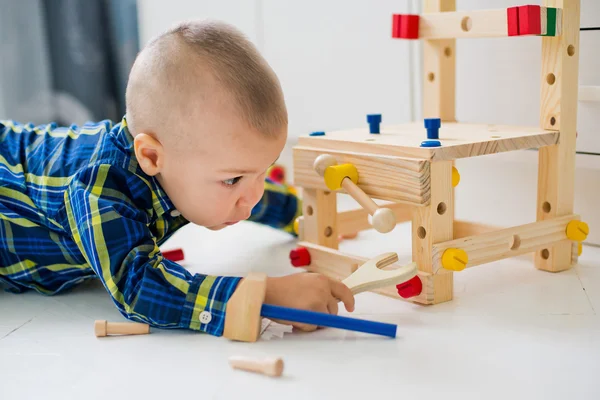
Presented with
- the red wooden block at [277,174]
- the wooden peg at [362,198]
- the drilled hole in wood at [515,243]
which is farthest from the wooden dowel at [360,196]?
the red wooden block at [277,174]

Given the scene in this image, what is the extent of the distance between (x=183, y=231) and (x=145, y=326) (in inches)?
23.2

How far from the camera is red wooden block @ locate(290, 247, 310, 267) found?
1.11 m

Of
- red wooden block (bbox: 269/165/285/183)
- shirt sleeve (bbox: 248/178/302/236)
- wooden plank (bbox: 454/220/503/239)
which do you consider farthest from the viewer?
red wooden block (bbox: 269/165/285/183)

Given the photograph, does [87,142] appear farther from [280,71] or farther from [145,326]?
[280,71]

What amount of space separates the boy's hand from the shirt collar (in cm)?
18

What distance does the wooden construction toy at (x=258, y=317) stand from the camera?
0.82 m

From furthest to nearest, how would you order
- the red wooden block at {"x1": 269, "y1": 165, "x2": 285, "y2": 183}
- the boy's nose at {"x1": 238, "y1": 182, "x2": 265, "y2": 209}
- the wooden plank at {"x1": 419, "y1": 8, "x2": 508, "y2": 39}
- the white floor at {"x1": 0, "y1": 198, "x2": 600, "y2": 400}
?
the red wooden block at {"x1": 269, "y1": 165, "x2": 285, "y2": 183} < the wooden plank at {"x1": 419, "y1": 8, "x2": 508, "y2": 39} < the boy's nose at {"x1": 238, "y1": 182, "x2": 265, "y2": 209} < the white floor at {"x1": 0, "y1": 198, "x2": 600, "y2": 400}

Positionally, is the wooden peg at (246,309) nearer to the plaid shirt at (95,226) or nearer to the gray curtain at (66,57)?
the plaid shirt at (95,226)

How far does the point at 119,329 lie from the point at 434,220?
41cm

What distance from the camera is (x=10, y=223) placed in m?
1.02

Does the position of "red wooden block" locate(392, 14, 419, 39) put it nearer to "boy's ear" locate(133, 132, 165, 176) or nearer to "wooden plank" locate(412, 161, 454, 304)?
"wooden plank" locate(412, 161, 454, 304)

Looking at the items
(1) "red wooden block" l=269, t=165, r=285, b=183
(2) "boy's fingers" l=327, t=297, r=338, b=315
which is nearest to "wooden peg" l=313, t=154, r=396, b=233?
(2) "boy's fingers" l=327, t=297, r=338, b=315

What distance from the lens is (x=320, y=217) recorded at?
3.65ft

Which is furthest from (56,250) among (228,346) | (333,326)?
(333,326)
